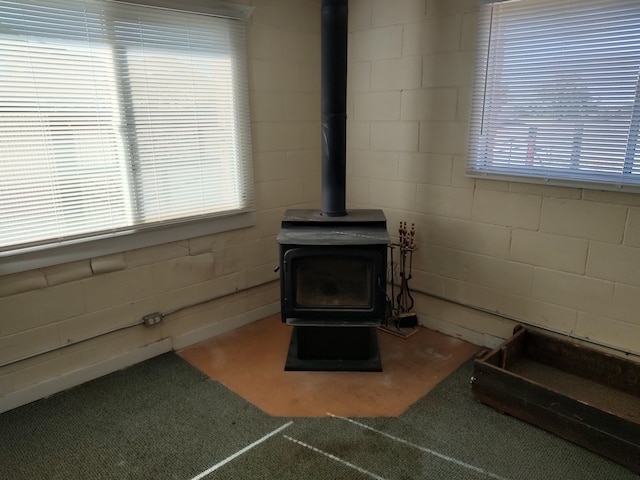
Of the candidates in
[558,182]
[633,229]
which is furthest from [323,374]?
[633,229]

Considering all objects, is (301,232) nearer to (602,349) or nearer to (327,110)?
(327,110)

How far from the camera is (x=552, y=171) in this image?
2539 mm

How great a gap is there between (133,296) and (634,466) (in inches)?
108

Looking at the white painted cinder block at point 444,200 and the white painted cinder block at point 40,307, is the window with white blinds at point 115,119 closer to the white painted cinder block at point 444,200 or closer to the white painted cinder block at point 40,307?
the white painted cinder block at point 40,307

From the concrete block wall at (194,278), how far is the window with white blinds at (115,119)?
0.20 meters

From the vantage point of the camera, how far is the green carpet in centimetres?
197

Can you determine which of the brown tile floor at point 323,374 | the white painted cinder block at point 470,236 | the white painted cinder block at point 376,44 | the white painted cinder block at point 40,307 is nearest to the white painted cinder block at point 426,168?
the white painted cinder block at point 470,236

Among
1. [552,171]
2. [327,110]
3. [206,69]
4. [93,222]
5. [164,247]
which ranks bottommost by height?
[164,247]

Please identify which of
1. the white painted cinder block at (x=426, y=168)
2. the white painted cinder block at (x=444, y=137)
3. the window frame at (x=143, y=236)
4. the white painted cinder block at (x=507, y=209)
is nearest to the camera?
the window frame at (x=143, y=236)

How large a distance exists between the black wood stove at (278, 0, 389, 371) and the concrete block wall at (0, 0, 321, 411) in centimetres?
63

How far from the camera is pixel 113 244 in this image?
8.63 ft

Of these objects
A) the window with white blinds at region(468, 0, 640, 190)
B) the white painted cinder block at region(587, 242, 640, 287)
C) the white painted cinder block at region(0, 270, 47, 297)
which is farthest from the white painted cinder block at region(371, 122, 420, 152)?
the white painted cinder block at region(0, 270, 47, 297)

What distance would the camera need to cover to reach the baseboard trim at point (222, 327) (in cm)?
308

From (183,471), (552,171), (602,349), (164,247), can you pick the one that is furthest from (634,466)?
(164,247)
